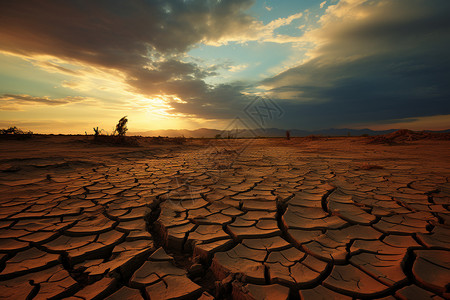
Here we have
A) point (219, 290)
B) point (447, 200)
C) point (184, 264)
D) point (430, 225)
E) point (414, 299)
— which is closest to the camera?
point (414, 299)

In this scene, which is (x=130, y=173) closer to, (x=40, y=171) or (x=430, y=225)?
(x=40, y=171)

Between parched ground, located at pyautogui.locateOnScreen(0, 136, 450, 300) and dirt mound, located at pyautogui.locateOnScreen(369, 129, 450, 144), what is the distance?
22.3ft

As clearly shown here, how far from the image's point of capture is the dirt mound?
27.8 ft

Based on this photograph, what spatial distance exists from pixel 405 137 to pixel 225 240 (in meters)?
11.4

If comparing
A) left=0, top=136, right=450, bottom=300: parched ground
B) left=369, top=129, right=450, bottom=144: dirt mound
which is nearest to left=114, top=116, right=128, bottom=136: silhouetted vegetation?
left=0, top=136, right=450, bottom=300: parched ground

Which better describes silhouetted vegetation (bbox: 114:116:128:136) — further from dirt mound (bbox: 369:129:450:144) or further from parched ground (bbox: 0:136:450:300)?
dirt mound (bbox: 369:129:450:144)

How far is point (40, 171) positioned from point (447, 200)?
6007 mm

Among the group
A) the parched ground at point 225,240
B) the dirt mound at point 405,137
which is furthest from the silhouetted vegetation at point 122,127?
the dirt mound at point 405,137

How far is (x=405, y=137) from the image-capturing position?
29.3 feet

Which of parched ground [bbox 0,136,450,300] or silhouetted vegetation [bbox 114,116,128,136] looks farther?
silhouetted vegetation [bbox 114,116,128,136]

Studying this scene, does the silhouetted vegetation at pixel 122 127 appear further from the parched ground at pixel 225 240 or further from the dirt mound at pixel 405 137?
the dirt mound at pixel 405 137

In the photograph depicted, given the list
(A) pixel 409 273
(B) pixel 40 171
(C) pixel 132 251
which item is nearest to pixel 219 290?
(C) pixel 132 251

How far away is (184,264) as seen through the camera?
4.28 ft

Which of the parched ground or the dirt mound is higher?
the dirt mound
